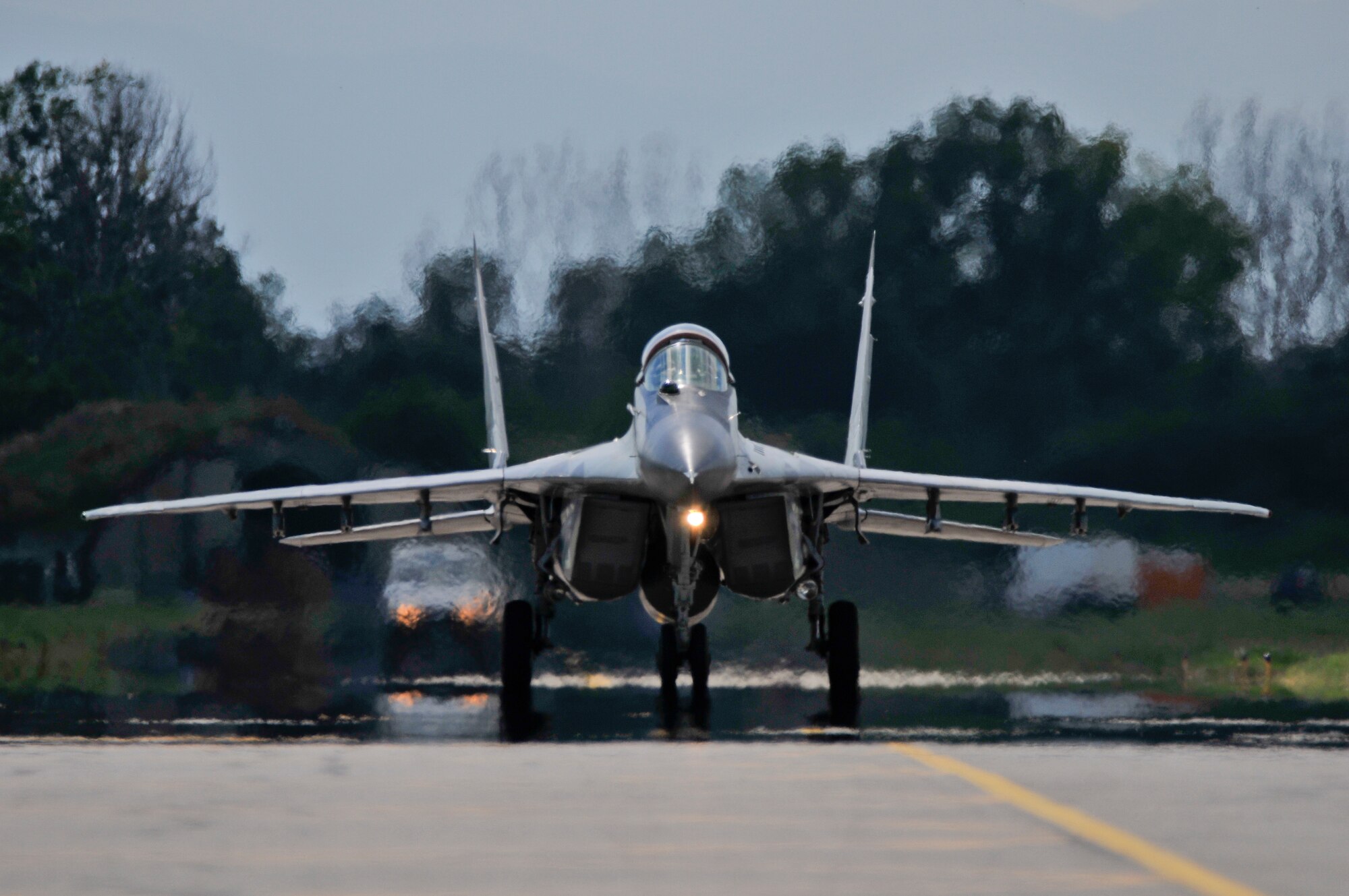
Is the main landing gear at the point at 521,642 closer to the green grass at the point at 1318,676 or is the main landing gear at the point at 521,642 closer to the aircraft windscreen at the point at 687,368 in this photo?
the aircraft windscreen at the point at 687,368

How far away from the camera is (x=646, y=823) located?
6156 mm

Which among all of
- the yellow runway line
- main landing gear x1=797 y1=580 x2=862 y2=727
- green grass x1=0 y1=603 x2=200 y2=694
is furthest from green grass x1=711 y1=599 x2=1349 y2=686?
the yellow runway line

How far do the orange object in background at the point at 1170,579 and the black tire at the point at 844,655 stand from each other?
378cm

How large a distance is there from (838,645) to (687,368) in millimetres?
2819

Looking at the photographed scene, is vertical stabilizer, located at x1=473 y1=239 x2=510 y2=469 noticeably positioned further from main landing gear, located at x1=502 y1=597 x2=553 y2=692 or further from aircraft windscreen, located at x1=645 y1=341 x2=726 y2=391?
aircraft windscreen, located at x1=645 y1=341 x2=726 y2=391

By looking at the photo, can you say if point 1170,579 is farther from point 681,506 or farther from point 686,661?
point 681,506

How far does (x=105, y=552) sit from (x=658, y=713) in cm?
830

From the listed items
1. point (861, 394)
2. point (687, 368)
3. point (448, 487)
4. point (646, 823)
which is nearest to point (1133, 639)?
point (861, 394)

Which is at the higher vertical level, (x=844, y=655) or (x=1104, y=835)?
(x=844, y=655)

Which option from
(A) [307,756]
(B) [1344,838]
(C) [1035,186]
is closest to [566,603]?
(C) [1035,186]

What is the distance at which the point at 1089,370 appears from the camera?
21.4m

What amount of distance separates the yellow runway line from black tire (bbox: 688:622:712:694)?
832 centimetres

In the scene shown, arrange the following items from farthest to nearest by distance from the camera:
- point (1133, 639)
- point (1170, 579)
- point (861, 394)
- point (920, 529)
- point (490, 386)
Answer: point (490, 386), point (861, 394), point (1170, 579), point (1133, 639), point (920, 529)

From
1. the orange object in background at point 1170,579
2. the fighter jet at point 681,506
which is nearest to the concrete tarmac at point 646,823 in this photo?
the fighter jet at point 681,506
